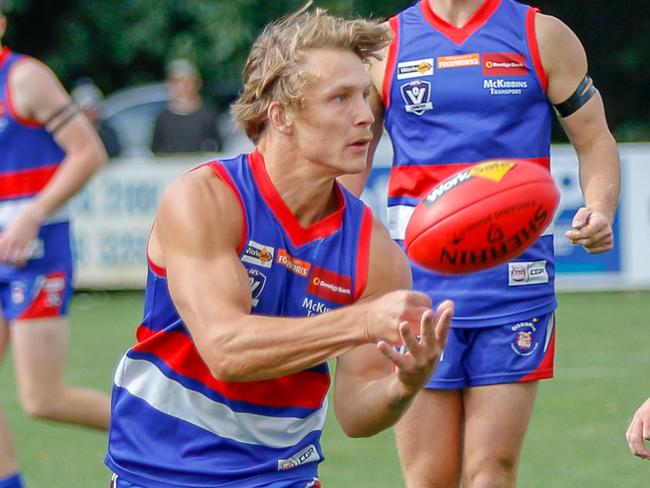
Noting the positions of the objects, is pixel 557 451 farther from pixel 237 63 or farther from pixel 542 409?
pixel 237 63

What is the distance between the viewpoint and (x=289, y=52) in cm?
388

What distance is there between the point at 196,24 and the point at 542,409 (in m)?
12.8

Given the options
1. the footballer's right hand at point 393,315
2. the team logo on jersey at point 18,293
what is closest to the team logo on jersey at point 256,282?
the footballer's right hand at point 393,315

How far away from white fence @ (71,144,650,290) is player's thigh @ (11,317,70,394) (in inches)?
286

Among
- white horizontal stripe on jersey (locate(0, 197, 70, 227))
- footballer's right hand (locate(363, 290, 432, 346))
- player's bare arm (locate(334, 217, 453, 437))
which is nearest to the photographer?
footballer's right hand (locate(363, 290, 432, 346))

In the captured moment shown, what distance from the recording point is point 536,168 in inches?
153

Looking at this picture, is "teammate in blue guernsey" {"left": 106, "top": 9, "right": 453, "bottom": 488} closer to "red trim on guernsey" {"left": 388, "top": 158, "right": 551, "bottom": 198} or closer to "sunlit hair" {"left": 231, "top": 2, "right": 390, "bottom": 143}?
"sunlit hair" {"left": 231, "top": 2, "right": 390, "bottom": 143}

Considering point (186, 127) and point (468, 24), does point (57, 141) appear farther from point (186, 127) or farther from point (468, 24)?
point (186, 127)

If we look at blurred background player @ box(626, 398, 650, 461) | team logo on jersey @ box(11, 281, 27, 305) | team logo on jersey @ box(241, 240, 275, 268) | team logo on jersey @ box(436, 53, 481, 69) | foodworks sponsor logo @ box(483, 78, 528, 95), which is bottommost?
team logo on jersey @ box(11, 281, 27, 305)

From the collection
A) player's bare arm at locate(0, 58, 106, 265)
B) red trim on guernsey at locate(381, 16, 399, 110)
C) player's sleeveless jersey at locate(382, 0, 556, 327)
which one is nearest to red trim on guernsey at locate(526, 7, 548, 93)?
player's sleeveless jersey at locate(382, 0, 556, 327)

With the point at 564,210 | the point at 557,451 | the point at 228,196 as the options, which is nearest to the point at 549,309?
the point at 228,196

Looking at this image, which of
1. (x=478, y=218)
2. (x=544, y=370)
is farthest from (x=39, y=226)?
(x=478, y=218)

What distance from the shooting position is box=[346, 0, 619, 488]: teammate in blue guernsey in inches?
190

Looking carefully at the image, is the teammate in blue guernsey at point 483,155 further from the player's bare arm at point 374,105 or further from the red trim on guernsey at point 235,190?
the red trim on guernsey at point 235,190
